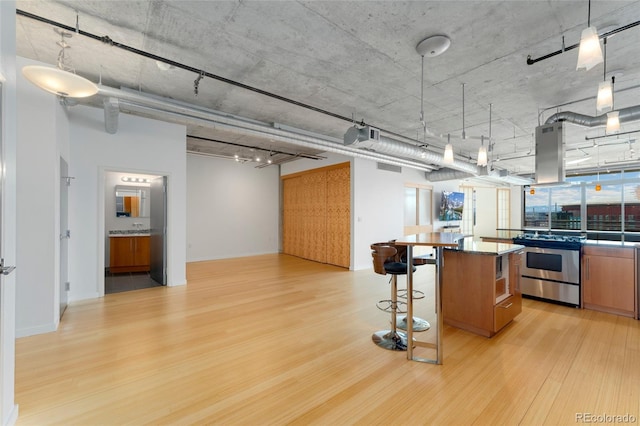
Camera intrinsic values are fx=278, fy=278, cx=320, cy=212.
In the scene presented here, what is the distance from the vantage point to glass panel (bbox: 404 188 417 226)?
8820 mm

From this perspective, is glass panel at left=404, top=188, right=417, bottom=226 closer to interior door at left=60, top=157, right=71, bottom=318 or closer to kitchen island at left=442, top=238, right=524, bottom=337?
kitchen island at left=442, top=238, right=524, bottom=337

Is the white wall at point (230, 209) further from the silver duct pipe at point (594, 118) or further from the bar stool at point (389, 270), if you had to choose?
the silver duct pipe at point (594, 118)

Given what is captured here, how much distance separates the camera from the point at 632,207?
32.0 ft

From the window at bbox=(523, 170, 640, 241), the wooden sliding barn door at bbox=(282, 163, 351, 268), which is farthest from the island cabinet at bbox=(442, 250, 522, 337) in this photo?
the window at bbox=(523, 170, 640, 241)

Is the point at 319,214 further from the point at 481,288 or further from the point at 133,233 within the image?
the point at 481,288

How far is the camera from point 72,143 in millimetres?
4523

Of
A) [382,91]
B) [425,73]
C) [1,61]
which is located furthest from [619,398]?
[1,61]

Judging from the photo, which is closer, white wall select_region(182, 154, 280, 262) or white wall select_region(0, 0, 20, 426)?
white wall select_region(0, 0, 20, 426)

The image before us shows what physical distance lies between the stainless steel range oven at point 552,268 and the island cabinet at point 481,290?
1100 mm

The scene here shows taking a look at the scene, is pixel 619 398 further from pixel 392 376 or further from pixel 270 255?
pixel 270 255

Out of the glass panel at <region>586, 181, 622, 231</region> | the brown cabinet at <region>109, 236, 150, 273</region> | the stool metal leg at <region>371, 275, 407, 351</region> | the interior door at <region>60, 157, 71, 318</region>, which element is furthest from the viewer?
the glass panel at <region>586, 181, 622, 231</region>

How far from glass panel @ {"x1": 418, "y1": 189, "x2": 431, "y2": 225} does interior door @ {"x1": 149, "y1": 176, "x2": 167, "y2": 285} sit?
24.4 feet

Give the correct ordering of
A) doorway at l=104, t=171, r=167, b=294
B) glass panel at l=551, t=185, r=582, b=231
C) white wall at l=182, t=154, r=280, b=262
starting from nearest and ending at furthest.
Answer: doorway at l=104, t=171, r=167, b=294, white wall at l=182, t=154, r=280, b=262, glass panel at l=551, t=185, r=582, b=231

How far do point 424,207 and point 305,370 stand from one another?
8117mm
